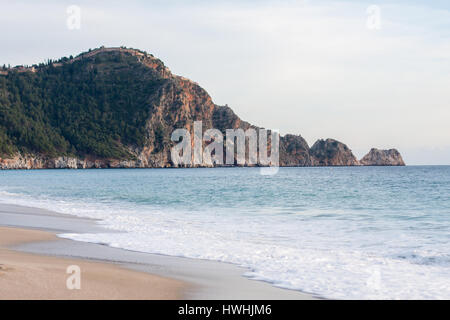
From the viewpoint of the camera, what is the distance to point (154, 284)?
291 inches

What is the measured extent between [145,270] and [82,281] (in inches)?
61.1

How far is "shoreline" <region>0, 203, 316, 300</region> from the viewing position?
22.6 ft

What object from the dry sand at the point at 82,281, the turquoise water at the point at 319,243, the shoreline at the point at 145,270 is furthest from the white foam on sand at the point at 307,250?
the dry sand at the point at 82,281

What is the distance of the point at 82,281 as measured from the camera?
7172 millimetres

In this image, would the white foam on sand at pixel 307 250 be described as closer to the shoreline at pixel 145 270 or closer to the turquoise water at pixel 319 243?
the turquoise water at pixel 319 243

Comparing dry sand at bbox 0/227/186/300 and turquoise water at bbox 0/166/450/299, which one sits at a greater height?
dry sand at bbox 0/227/186/300

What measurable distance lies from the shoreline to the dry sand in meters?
0.01

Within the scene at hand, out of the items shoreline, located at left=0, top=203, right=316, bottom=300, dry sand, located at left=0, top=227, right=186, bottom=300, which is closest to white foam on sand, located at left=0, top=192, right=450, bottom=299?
shoreline, located at left=0, top=203, right=316, bottom=300

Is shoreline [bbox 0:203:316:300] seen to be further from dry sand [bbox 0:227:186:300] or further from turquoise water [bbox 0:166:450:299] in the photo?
turquoise water [bbox 0:166:450:299]

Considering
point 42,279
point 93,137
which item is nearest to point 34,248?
point 42,279

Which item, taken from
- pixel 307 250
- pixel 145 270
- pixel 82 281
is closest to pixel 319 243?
pixel 307 250

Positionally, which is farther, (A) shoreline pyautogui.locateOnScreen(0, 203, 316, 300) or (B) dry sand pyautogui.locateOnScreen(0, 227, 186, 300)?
(A) shoreline pyautogui.locateOnScreen(0, 203, 316, 300)

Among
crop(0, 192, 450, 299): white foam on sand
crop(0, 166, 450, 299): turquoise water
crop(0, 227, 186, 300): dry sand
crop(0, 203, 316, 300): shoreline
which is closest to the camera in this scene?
crop(0, 227, 186, 300): dry sand
